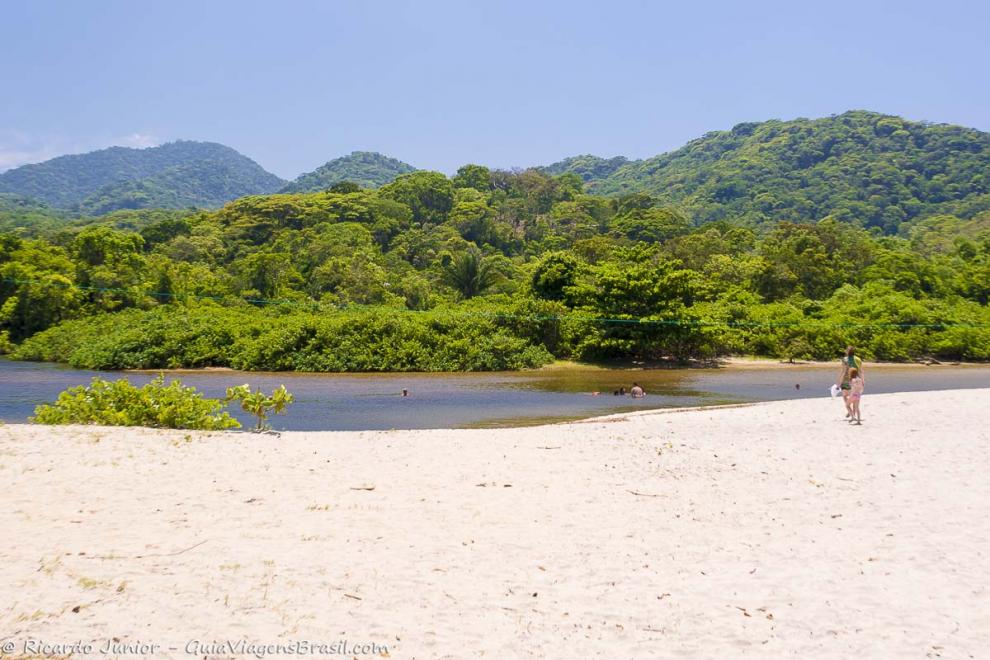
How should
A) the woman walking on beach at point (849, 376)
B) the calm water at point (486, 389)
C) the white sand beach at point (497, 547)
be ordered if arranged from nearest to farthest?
the white sand beach at point (497, 547), the woman walking on beach at point (849, 376), the calm water at point (486, 389)

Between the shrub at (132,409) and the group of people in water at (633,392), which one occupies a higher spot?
the shrub at (132,409)

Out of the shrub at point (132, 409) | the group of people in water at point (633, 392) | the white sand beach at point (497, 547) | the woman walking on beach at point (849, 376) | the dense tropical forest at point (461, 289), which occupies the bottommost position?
the white sand beach at point (497, 547)

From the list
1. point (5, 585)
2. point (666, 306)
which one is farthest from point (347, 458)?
point (666, 306)

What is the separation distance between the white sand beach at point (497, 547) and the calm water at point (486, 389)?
30.5 feet

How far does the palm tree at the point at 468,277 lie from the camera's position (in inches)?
2179

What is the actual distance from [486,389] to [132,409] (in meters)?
17.3

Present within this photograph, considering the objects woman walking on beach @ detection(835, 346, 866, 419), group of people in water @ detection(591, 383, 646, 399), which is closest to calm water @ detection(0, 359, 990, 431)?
group of people in water @ detection(591, 383, 646, 399)

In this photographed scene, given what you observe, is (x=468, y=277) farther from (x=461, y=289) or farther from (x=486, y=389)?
(x=486, y=389)

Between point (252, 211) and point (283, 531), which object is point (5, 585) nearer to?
point (283, 531)

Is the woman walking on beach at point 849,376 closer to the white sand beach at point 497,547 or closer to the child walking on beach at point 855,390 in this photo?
the child walking on beach at point 855,390

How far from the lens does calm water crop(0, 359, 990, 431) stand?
22875 mm

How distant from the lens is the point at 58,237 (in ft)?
218

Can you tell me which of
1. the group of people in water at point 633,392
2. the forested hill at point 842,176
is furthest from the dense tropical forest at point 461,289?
the forested hill at point 842,176

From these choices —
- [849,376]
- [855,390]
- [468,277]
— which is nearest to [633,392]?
[849,376]
